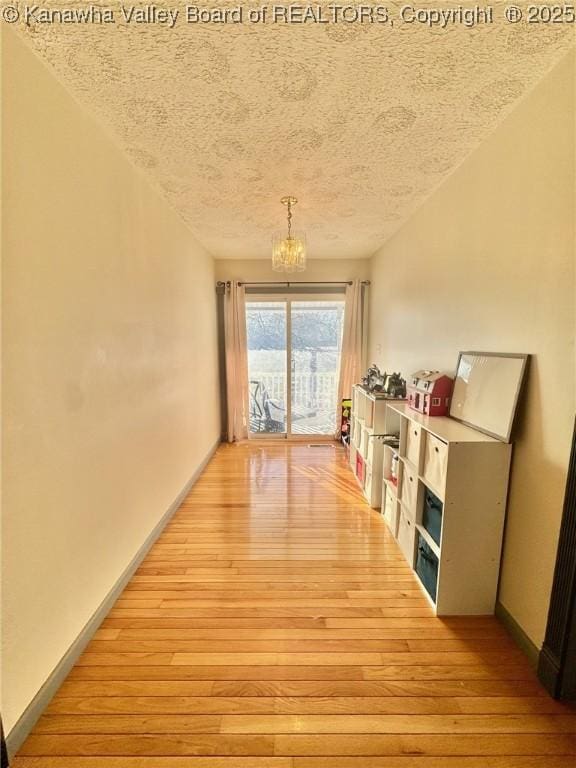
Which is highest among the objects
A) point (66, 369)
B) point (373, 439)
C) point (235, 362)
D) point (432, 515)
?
point (66, 369)

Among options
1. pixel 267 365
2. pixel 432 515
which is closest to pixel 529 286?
pixel 432 515

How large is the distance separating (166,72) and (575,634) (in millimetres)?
2814

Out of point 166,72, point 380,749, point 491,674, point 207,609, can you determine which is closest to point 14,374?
point 166,72

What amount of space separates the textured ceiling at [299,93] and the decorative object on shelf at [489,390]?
123 centimetres

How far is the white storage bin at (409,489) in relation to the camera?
6.55ft

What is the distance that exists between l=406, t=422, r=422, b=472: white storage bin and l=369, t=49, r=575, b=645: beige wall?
507 millimetres

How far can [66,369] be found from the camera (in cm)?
→ 138

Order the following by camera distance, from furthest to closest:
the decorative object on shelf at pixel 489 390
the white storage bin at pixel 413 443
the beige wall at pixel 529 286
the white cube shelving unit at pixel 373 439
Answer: the white cube shelving unit at pixel 373 439, the white storage bin at pixel 413 443, the decorative object on shelf at pixel 489 390, the beige wall at pixel 529 286

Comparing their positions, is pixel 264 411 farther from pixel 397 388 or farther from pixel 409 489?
pixel 409 489

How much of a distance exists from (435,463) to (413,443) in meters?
0.34
